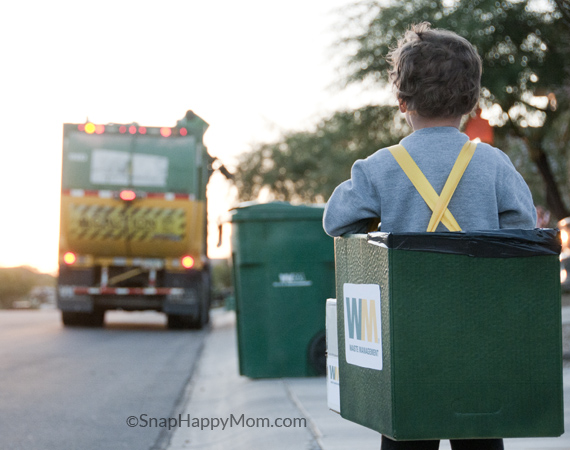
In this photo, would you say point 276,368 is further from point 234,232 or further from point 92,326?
point 92,326

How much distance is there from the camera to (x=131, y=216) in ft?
45.4

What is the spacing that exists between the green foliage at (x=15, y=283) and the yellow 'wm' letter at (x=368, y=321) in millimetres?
107508

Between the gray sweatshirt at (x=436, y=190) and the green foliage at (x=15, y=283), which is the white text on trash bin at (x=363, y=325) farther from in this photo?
the green foliage at (x=15, y=283)

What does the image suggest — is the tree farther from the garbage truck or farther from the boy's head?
the boy's head

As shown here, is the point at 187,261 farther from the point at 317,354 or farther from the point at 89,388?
the point at 317,354

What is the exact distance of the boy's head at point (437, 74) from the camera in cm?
227

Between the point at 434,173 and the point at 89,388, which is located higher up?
the point at 434,173

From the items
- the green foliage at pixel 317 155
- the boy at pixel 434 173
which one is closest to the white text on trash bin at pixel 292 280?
the boy at pixel 434 173

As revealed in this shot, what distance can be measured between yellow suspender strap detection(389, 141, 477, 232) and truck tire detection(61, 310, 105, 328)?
13.1 metres

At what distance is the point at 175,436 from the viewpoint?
5.29 meters

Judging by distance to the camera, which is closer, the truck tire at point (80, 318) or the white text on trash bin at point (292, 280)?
the white text on trash bin at point (292, 280)

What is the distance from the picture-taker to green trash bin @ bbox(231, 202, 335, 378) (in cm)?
685

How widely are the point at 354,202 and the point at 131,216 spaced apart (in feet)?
39.0

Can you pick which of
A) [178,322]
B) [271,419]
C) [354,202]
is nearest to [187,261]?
[178,322]
